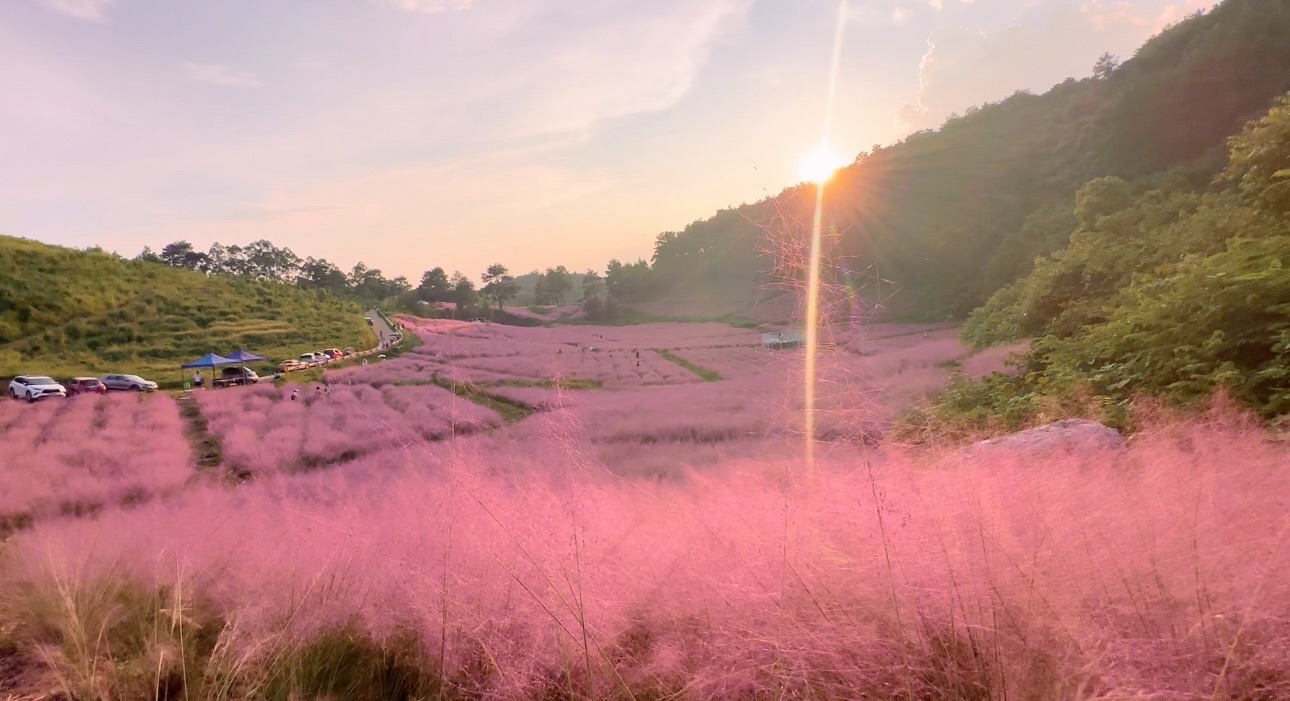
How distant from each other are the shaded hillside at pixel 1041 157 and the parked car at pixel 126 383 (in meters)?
29.4

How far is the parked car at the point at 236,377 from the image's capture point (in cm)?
2750

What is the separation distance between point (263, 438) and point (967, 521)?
56.3 feet

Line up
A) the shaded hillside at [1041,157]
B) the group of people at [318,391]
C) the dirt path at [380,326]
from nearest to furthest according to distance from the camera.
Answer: the group of people at [318,391] → the shaded hillside at [1041,157] → the dirt path at [380,326]

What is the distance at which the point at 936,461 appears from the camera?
4141 millimetres

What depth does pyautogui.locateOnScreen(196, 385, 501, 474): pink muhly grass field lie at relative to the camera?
509 inches

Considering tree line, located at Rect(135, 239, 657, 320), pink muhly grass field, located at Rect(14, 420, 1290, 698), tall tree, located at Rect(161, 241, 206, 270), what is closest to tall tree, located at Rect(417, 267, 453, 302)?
tree line, located at Rect(135, 239, 657, 320)

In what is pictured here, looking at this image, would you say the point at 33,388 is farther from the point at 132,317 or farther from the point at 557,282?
the point at 557,282

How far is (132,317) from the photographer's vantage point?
122 ft

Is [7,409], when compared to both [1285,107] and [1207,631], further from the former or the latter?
[1285,107]

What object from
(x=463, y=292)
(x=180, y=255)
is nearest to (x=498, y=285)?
(x=463, y=292)

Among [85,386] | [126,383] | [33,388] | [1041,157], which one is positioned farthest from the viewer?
[1041,157]

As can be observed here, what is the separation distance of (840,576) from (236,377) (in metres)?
34.0

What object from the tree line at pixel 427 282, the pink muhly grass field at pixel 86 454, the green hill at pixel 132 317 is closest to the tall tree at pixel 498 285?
the tree line at pixel 427 282

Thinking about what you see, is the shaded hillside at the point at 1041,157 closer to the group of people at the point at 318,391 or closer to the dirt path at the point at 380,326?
the group of people at the point at 318,391
